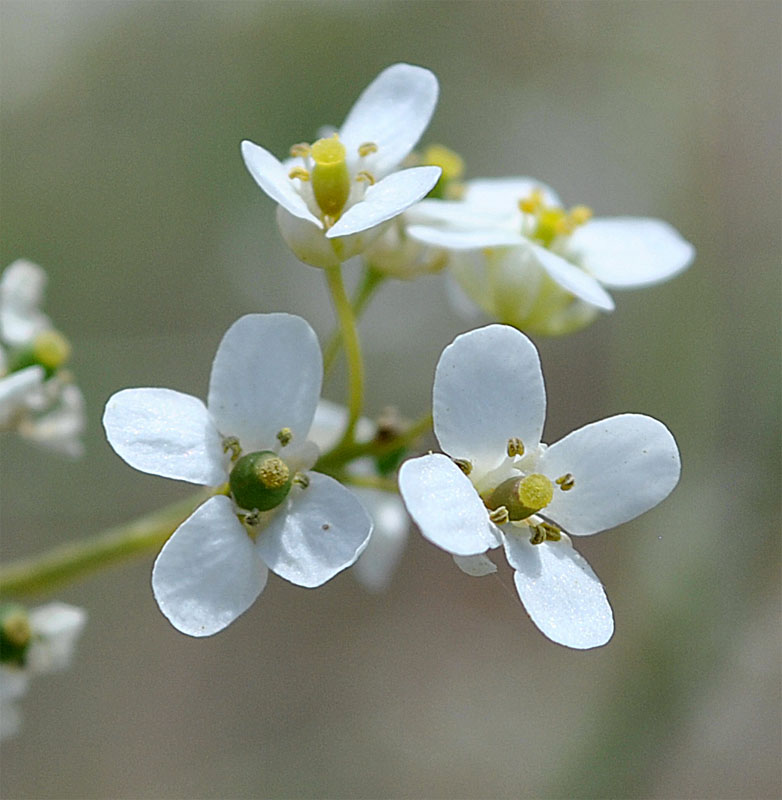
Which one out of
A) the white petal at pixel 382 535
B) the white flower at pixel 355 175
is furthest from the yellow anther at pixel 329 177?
the white petal at pixel 382 535

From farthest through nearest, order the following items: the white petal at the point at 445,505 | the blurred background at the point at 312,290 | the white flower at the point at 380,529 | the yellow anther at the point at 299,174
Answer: the blurred background at the point at 312,290, the white flower at the point at 380,529, the yellow anther at the point at 299,174, the white petal at the point at 445,505

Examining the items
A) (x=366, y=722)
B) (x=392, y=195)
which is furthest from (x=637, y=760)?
(x=392, y=195)

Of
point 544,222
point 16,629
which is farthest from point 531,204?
point 16,629

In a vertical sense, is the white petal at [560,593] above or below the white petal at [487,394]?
below

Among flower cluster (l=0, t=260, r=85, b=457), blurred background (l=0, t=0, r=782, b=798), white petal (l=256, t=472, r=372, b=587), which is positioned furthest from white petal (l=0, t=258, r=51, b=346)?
blurred background (l=0, t=0, r=782, b=798)

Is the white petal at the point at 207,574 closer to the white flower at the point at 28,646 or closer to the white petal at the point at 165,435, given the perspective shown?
the white petal at the point at 165,435

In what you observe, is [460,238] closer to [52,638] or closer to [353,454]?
[353,454]
